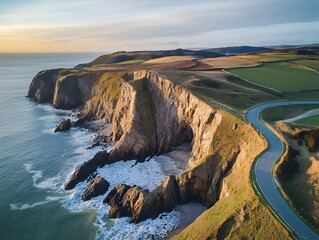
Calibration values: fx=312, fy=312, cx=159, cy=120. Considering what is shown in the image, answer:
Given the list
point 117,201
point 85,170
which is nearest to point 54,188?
point 85,170

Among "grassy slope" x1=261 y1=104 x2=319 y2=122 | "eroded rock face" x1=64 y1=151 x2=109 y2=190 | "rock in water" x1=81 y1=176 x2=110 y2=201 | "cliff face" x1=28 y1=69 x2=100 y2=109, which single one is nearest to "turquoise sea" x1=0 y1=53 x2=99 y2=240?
"eroded rock face" x1=64 y1=151 x2=109 y2=190

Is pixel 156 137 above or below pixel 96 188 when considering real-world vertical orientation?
above

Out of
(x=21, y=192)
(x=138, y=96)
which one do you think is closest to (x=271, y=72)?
(x=138, y=96)

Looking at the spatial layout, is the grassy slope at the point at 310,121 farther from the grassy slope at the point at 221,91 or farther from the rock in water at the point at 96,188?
the rock in water at the point at 96,188

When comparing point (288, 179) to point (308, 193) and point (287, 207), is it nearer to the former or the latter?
point (308, 193)

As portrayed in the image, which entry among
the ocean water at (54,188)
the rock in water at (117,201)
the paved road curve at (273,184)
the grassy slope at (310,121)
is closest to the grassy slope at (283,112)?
the grassy slope at (310,121)

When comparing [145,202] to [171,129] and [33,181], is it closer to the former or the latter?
[171,129]
